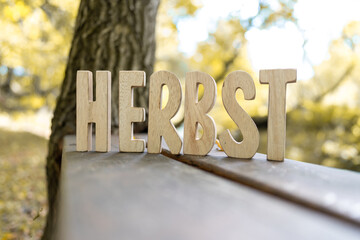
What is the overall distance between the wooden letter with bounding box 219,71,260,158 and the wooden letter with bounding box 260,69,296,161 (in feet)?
0.17

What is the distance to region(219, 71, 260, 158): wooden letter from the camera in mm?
944

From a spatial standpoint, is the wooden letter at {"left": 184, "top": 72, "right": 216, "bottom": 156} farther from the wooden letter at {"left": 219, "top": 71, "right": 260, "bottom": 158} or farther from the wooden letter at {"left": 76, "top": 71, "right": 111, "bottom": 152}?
the wooden letter at {"left": 76, "top": 71, "right": 111, "bottom": 152}

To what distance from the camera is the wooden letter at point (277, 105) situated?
3.04 ft

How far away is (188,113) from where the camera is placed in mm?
1002

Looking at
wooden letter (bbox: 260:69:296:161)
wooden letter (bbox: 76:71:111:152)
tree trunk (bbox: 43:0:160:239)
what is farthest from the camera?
tree trunk (bbox: 43:0:160:239)

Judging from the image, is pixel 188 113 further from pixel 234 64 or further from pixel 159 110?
pixel 234 64

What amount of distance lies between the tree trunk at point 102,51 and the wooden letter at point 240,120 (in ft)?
2.64

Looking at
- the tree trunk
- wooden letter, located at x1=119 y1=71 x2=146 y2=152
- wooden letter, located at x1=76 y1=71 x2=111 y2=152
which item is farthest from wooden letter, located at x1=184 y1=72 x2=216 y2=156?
the tree trunk

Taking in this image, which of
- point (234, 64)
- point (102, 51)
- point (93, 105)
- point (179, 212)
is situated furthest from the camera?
point (234, 64)

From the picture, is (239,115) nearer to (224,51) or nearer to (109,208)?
(109,208)

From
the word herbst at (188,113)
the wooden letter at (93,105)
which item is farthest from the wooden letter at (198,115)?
the wooden letter at (93,105)

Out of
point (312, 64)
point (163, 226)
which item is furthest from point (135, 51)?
point (312, 64)

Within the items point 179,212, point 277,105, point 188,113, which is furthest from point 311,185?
point 188,113

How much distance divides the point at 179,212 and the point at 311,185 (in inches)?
13.0
